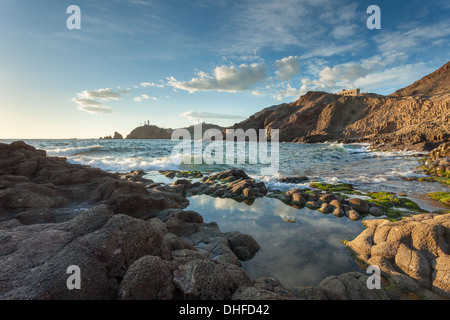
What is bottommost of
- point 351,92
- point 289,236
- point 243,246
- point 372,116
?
point 289,236

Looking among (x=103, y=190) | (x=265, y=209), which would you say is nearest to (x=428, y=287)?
(x=265, y=209)

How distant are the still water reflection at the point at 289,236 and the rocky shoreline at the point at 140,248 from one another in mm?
571

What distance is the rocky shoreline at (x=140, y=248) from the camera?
2768mm

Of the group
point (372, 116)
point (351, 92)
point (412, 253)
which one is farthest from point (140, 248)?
point (351, 92)

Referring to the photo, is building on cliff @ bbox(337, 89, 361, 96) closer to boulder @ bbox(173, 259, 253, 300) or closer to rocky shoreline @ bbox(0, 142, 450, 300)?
rocky shoreline @ bbox(0, 142, 450, 300)

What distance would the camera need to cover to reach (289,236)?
798 cm

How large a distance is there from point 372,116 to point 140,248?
105128 mm

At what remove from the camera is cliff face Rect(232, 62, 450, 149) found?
58844 mm

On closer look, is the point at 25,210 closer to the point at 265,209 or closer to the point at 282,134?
the point at 265,209

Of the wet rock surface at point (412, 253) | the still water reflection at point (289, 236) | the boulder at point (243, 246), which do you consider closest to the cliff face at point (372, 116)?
the still water reflection at point (289, 236)

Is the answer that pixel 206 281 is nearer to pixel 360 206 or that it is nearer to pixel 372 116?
pixel 360 206

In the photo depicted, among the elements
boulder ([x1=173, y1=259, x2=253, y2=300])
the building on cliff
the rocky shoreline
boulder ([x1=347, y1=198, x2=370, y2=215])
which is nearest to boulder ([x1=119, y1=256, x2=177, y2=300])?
the rocky shoreline

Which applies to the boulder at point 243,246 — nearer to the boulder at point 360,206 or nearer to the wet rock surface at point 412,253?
the wet rock surface at point 412,253
